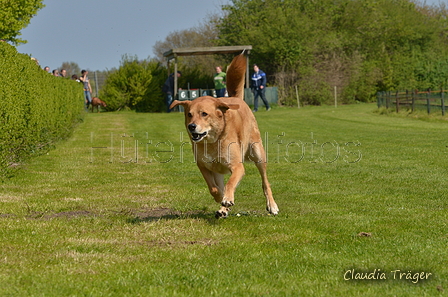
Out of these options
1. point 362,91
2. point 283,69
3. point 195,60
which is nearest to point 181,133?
point 283,69

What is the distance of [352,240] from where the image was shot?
563 centimetres

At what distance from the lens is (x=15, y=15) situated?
31.2 metres

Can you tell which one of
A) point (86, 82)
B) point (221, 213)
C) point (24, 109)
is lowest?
point (221, 213)

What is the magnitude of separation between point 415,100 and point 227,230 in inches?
982

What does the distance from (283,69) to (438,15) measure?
92.3 ft

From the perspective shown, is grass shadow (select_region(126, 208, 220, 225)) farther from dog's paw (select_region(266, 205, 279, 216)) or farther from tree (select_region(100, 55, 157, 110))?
tree (select_region(100, 55, 157, 110))

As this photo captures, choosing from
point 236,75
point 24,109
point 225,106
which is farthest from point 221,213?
point 24,109

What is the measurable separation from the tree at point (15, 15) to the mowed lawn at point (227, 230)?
19.4 meters

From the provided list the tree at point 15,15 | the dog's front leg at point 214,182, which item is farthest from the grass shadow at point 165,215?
the tree at point 15,15

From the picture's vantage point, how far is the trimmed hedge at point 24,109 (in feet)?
34.0

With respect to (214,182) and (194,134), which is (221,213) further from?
(194,134)

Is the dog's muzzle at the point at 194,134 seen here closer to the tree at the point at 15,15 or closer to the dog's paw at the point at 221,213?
the dog's paw at the point at 221,213

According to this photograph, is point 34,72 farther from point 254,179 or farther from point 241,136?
point 241,136

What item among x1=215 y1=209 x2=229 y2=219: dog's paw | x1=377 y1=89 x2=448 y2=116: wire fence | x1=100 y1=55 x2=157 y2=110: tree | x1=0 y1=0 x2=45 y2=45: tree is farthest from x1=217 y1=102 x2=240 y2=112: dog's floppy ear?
x1=100 y1=55 x2=157 y2=110: tree
